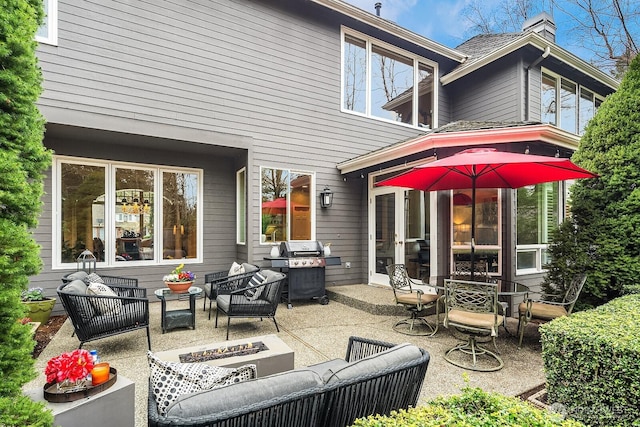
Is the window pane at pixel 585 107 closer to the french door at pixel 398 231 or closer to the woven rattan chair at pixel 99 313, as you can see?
the french door at pixel 398 231

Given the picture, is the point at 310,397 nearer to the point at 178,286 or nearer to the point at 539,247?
the point at 178,286

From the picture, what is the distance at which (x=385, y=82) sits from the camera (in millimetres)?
8008

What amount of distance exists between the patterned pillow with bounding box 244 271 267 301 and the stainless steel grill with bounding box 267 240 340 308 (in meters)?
0.97

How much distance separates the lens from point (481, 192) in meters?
5.65

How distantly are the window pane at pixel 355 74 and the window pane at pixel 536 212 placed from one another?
12.9 ft

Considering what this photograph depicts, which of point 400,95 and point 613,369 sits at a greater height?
point 400,95

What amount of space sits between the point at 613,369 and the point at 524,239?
4.02 meters

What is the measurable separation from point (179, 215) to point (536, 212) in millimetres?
6852

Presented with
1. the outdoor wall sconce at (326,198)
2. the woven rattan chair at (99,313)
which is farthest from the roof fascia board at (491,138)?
the woven rattan chair at (99,313)

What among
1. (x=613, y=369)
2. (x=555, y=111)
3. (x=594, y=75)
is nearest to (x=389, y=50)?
(x=555, y=111)

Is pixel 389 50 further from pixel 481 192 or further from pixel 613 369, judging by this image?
pixel 613 369

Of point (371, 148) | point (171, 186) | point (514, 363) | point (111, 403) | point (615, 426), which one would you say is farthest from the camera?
point (371, 148)

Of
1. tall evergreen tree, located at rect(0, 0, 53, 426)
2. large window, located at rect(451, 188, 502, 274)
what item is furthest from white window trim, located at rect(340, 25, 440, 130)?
tall evergreen tree, located at rect(0, 0, 53, 426)

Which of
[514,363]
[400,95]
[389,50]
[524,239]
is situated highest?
[389,50]
